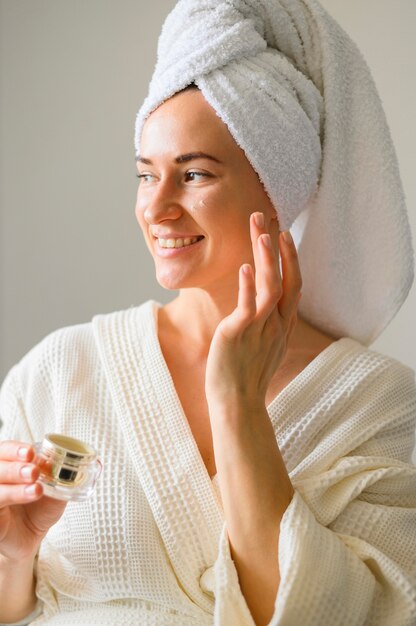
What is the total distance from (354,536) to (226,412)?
1.03ft

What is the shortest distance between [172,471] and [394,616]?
42 centimetres

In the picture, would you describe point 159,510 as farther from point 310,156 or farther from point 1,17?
point 1,17

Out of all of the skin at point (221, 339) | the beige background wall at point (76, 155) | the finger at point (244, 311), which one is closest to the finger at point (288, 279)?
the skin at point (221, 339)

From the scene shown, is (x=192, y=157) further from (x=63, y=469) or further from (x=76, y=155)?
(x=76, y=155)

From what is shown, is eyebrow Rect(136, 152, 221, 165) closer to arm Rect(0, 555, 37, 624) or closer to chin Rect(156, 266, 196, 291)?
chin Rect(156, 266, 196, 291)

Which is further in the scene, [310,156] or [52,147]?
[52,147]

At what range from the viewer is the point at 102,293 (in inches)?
91.2

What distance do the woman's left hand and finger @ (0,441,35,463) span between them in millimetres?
293

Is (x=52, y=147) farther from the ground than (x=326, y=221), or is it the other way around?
(x=52, y=147)

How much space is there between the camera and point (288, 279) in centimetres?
145

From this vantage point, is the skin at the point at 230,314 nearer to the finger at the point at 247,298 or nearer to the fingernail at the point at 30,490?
the finger at the point at 247,298

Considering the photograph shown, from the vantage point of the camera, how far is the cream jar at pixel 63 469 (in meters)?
1.21

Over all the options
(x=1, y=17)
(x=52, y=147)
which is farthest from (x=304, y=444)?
(x=1, y=17)

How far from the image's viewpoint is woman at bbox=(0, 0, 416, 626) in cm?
135
